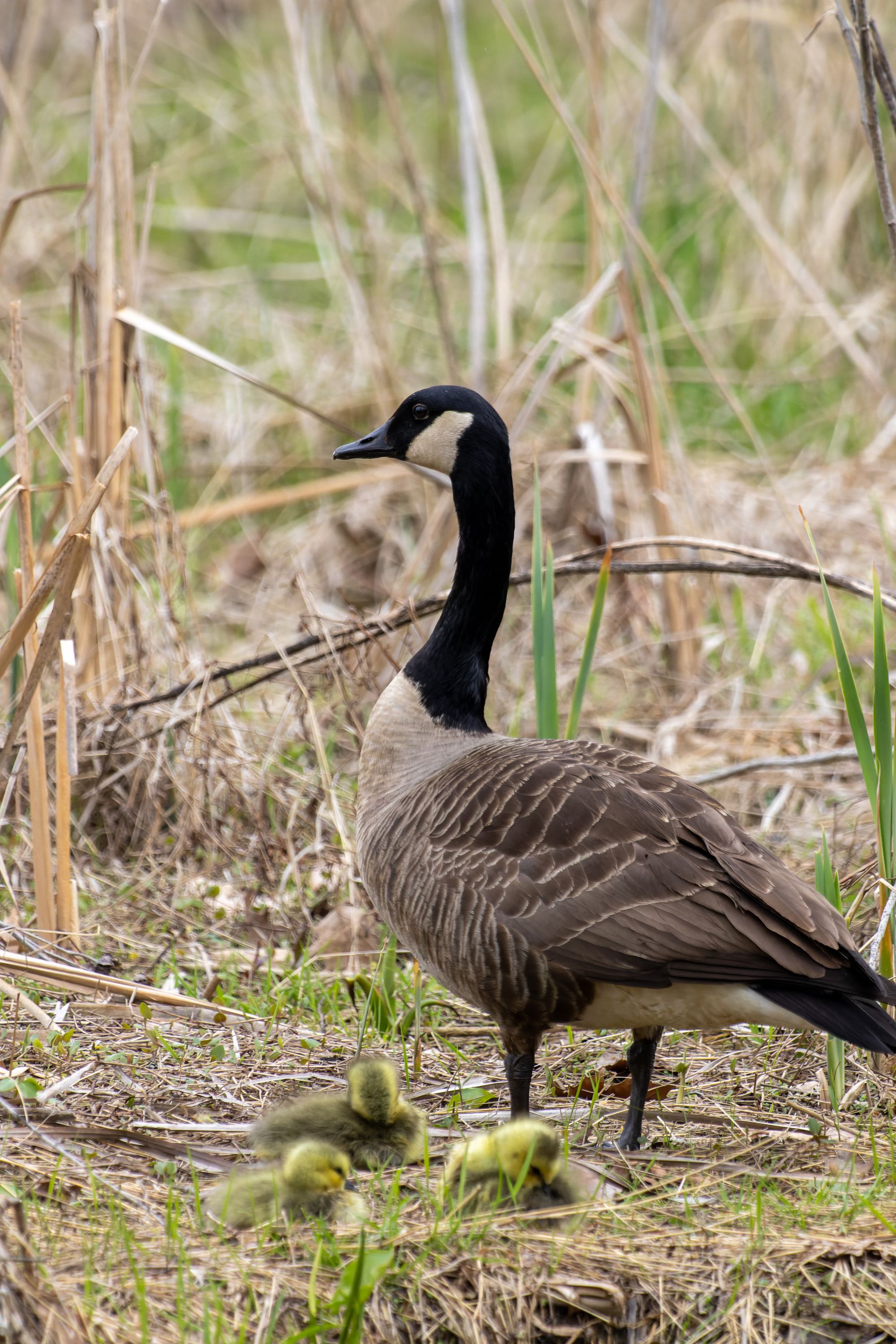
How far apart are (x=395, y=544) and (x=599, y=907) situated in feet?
15.0

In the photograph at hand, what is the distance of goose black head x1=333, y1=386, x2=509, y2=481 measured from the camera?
3906 mm

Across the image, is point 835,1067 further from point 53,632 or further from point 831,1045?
point 53,632

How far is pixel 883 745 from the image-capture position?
3.33 metres

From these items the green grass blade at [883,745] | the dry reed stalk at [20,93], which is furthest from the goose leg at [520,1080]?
the dry reed stalk at [20,93]

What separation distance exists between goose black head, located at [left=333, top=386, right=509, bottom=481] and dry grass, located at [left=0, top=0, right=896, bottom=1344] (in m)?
0.51

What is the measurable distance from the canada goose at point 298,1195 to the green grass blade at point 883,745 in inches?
61.8

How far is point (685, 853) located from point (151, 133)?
9724 mm

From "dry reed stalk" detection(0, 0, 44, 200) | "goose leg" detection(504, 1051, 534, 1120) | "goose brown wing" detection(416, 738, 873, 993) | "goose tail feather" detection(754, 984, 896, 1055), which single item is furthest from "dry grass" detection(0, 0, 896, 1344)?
"goose brown wing" detection(416, 738, 873, 993)

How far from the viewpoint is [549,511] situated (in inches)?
288

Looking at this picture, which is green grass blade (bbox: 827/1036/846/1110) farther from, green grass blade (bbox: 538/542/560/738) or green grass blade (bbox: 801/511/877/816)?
green grass blade (bbox: 538/542/560/738)

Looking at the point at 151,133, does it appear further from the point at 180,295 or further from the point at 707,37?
the point at 707,37

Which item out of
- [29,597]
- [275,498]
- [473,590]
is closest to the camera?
[29,597]

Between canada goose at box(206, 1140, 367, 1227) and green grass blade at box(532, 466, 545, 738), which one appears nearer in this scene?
canada goose at box(206, 1140, 367, 1227)

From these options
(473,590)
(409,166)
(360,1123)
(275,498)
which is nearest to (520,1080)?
(360,1123)
